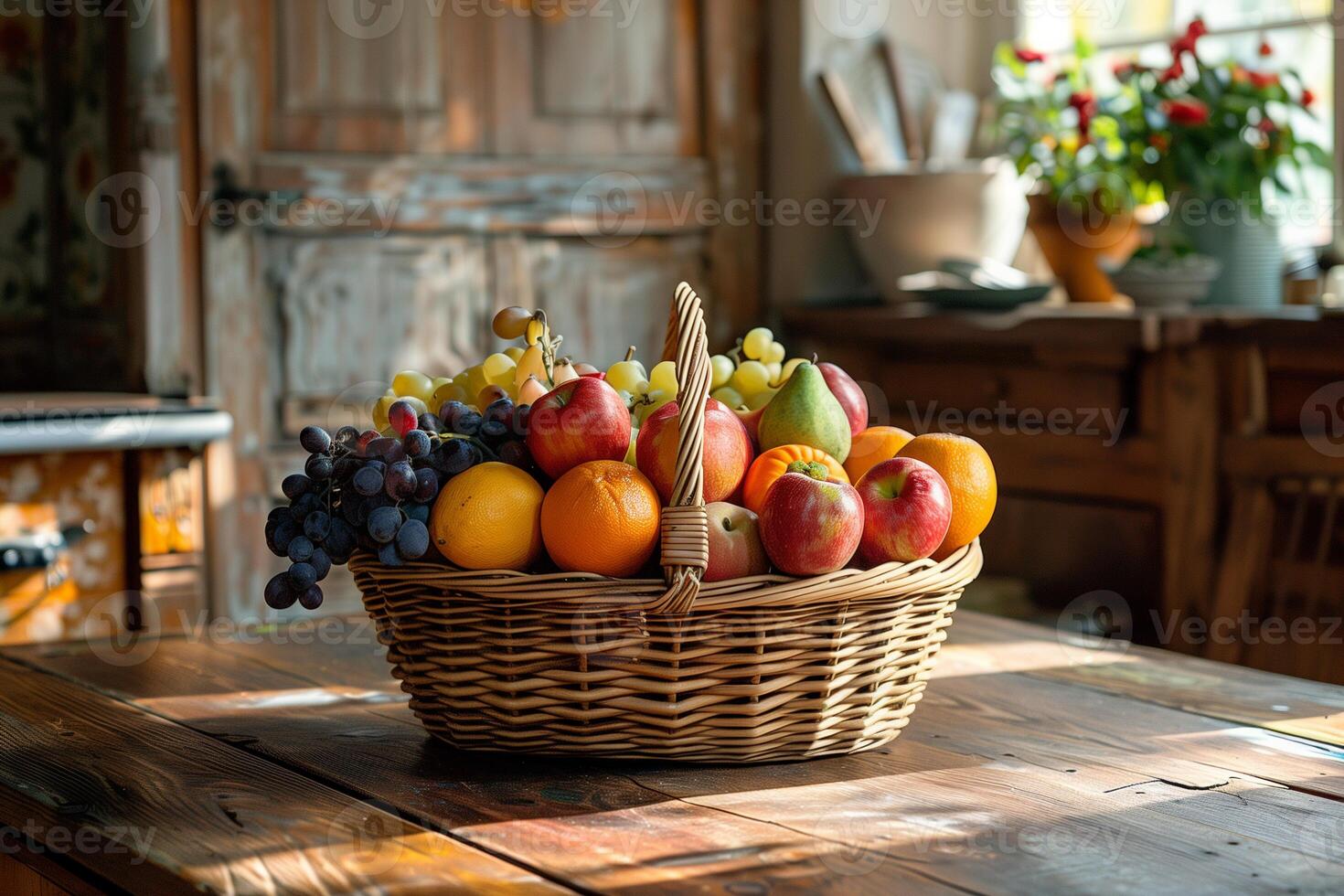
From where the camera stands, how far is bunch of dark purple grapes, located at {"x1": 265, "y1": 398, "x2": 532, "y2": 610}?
0.98 meters

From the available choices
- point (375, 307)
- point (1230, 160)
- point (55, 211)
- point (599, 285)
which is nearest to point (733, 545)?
point (1230, 160)

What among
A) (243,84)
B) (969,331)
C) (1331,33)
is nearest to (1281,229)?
(1331,33)

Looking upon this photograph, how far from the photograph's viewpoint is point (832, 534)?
3.11 ft

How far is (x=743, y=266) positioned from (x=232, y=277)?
112cm

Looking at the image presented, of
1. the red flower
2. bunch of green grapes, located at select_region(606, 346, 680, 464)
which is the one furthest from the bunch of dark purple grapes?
the red flower

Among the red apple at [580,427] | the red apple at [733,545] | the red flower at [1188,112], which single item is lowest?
the red apple at [733,545]

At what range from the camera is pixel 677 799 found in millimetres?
945

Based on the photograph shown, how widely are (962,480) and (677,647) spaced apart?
0.85 feet

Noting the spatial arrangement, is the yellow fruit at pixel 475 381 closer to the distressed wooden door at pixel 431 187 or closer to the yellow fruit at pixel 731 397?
the yellow fruit at pixel 731 397

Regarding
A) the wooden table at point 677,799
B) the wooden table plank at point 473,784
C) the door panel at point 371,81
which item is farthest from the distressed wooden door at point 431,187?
the wooden table at point 677,799

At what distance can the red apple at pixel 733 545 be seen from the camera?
977mm

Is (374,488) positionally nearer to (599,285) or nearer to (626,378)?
(626,378)

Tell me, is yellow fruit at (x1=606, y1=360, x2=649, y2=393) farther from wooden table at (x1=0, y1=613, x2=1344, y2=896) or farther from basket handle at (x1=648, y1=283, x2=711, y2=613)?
wooden table at (x1=0, y1=613, x2=1344, y2=896)

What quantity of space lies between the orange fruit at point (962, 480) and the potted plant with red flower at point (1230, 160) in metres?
1.70
